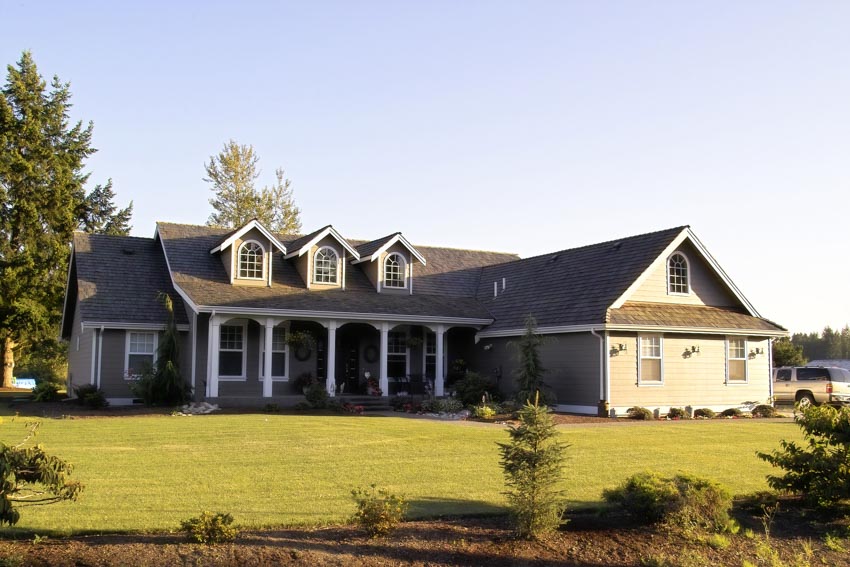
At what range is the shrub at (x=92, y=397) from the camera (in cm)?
2325

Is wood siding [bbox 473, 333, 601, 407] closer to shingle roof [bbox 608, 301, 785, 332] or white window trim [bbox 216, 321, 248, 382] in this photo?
shingle roof [bbox 608, 301, 785, 332]

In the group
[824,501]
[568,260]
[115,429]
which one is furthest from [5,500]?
[568,260]

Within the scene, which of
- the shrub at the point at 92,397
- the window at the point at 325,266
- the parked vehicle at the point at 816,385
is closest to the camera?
the shrub at the point at 92,397

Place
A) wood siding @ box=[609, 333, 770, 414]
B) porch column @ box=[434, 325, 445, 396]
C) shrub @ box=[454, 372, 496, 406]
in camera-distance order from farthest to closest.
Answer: porch column @ box=[434, 325, 445, 396], shrub @ box=[454, 372, 496, 406], wood siding @ box=[609, 333, 770, 414]

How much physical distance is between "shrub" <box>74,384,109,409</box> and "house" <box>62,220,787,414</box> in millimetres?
750

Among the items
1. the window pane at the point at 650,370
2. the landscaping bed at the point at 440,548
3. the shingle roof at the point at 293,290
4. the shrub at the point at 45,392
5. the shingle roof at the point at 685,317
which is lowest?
the landscaping bed at the point at 440,548

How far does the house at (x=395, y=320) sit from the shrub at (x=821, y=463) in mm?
12531

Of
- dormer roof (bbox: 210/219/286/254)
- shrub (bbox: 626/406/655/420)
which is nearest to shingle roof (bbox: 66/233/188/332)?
dormer roof (bbox: 210/219/286/254)

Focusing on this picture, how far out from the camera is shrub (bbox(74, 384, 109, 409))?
23.2 meters

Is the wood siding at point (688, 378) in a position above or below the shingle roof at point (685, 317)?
below

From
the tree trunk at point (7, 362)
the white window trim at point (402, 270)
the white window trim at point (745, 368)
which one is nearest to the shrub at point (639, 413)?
the white window trim at point (745, 368)

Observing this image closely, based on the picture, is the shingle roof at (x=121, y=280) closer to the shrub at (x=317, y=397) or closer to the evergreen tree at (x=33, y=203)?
the shrub at (x=317, y=397)

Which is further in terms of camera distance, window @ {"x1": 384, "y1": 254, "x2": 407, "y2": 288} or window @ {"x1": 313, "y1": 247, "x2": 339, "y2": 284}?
window @ {"x1": 384, "y1": 254, "x2": 407, "y2": 288}

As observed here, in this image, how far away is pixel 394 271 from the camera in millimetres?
29859
